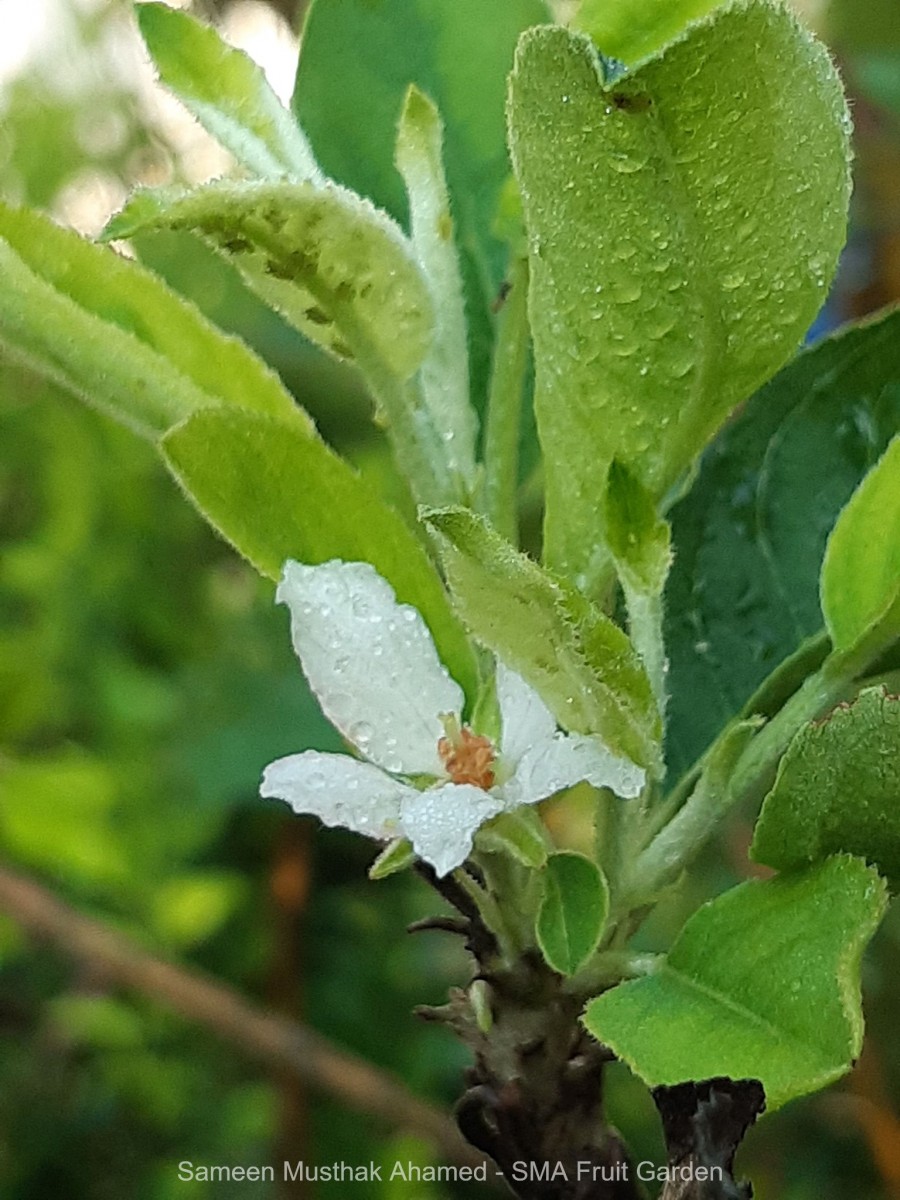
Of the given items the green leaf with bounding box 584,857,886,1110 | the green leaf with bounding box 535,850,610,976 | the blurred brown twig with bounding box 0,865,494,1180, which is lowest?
the blurred brown twig with bounding box 0,865,494,1180

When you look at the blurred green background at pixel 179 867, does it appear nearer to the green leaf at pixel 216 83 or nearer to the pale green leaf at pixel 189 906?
the pale green leaf at pixel 189 906

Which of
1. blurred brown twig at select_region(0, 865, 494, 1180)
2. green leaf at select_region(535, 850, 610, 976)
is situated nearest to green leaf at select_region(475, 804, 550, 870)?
green leaf at select_region(535, 850, 610, 976)

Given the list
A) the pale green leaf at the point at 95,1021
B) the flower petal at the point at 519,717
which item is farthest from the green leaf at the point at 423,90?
the pale green leaf at the point at 95,1021

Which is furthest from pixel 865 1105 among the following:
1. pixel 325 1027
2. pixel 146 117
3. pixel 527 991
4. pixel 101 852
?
pixel 146 117

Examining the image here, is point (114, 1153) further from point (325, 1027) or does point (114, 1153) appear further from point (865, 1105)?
point (865, 1105)

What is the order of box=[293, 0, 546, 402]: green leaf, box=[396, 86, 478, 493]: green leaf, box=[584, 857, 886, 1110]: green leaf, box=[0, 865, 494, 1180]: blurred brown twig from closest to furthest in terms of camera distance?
box=[584, 857, 886, 1110]: green leaf < box=[396, 86, 478, 493]: green leaf < box=[293, 0, 546, 402]: green leaf < box=[0, 865, 494, 1180]: blurred brown twig

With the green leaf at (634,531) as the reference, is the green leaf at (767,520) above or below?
below

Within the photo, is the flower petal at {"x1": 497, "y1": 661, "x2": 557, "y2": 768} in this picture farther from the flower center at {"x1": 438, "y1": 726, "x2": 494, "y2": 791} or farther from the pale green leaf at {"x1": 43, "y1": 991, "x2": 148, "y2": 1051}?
the pale green leaf at {"x1": 43, "y1": 991, "x2": 148, "y2": 1051}
